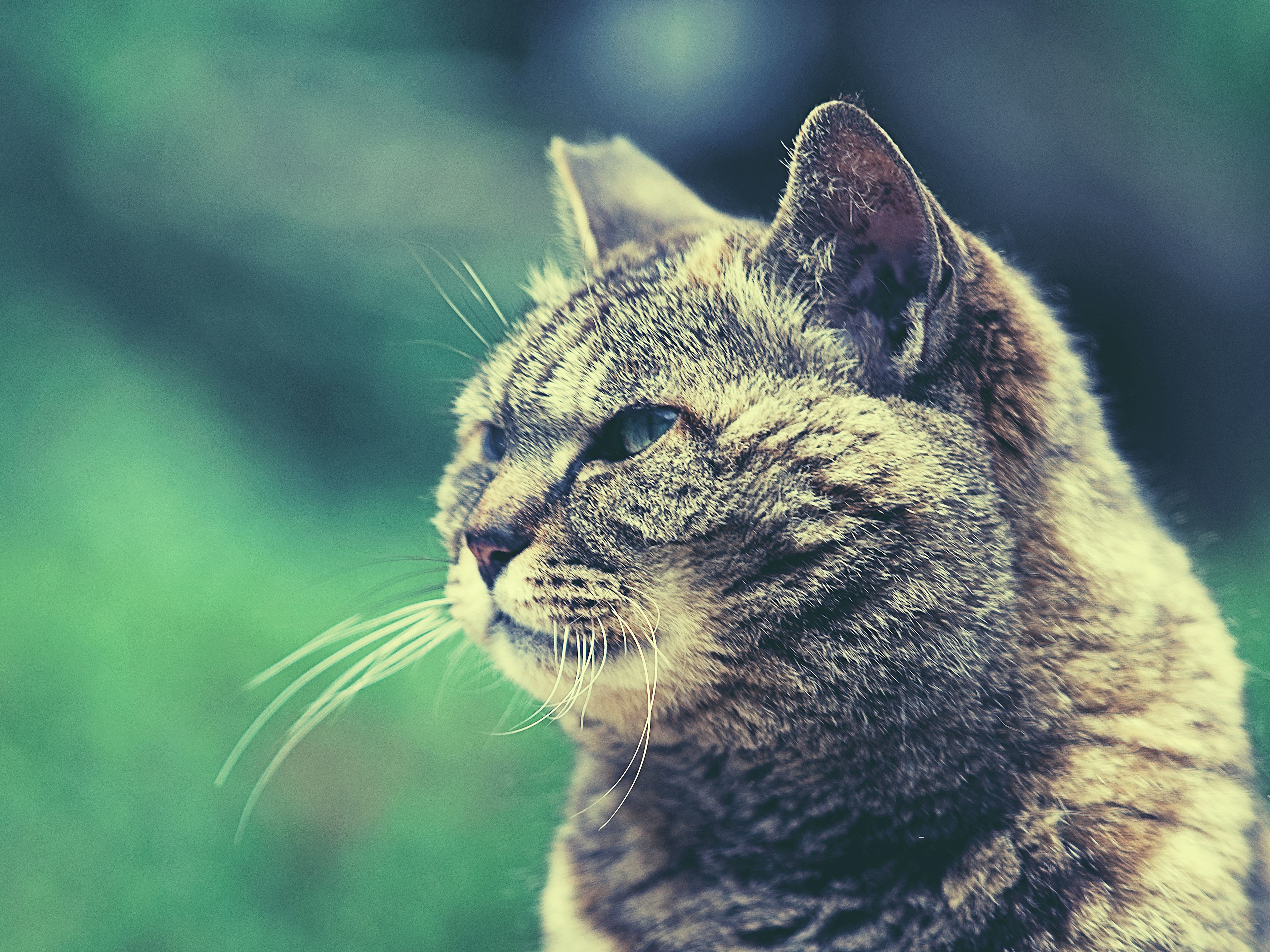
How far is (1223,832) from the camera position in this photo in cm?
75

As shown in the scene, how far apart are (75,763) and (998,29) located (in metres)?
2.00

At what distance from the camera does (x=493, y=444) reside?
963 millimetres

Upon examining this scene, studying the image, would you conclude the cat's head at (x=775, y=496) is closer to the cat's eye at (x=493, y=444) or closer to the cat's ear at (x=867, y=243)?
the cat's ear at (x=867, y=243)

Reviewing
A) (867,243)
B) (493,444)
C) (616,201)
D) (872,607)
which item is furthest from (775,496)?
(616,201)

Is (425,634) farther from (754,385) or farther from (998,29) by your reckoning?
(998,29)

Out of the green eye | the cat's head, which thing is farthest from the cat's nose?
the green eye

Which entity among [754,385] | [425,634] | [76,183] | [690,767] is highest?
[76,183]

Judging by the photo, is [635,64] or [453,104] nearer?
[635,64]

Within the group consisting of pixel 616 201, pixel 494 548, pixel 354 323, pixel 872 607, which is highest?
pixel 354 323

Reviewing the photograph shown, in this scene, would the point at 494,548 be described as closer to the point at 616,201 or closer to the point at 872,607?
the point at 872,607

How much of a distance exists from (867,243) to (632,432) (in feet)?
0.77

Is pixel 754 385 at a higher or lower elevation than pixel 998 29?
lower

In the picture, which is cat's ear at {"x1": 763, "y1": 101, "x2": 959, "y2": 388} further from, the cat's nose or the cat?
the cat's nose

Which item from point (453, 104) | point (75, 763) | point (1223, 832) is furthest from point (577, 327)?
point (453, 104)
